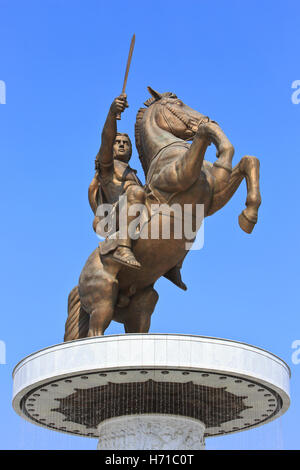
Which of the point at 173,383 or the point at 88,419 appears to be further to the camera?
the point at 88,419

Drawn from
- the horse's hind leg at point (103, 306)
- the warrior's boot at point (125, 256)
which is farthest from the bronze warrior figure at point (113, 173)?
the horse's hind leg at point (103, 306)

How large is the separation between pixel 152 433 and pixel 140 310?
2.92m

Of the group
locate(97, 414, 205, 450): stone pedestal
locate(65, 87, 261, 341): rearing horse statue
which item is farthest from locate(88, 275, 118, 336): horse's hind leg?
locate(97, 414, 205, 450): stone pedestal

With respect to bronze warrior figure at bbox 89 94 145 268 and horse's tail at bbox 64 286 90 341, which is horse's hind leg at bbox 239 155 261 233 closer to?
bronze warrior figure at bbox 89 94 145 268

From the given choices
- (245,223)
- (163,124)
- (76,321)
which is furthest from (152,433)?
(163,124)

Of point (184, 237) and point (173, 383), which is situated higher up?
point (184, 237)

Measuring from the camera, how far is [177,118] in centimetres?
2084

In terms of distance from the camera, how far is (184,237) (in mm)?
19250

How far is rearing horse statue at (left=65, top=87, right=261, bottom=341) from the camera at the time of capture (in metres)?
18.6

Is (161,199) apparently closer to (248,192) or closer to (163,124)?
(248,192)

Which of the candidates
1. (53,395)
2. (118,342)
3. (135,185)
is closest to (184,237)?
(135,185)

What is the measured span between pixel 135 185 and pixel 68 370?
4.59 metres

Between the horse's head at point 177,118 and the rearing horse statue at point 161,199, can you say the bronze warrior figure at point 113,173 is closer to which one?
the rearing horse statue at point 161,199
